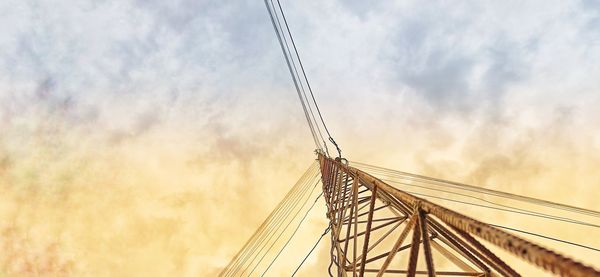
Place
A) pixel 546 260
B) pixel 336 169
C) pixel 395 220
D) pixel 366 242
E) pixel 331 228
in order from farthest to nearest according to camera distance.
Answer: pixel 336 169 < pixel 331 228 < pixel 395 220 < pixel 366 242 < pixel 546 260

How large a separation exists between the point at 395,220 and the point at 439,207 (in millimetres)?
4490

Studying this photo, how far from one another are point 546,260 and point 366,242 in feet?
14.2

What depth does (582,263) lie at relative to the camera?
7.09 ft

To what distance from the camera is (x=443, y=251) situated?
24.6ft

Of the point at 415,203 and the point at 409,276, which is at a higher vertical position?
the point at 415,203

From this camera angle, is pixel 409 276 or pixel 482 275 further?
pixel 482 275

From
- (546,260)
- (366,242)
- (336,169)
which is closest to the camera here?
(546,260)

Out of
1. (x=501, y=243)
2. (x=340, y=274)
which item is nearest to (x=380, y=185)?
(x=340, y=274)

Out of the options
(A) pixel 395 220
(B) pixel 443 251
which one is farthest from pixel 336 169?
(B) pixel 443 251

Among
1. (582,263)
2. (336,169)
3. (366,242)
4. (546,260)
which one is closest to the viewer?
(582,263)

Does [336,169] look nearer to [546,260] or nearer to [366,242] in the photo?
[366,242]

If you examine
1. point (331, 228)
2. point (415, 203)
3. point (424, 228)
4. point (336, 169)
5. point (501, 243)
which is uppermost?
point (336, 169)

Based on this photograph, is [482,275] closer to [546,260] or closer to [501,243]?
[501,243]

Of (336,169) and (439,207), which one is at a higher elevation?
(336,169)
